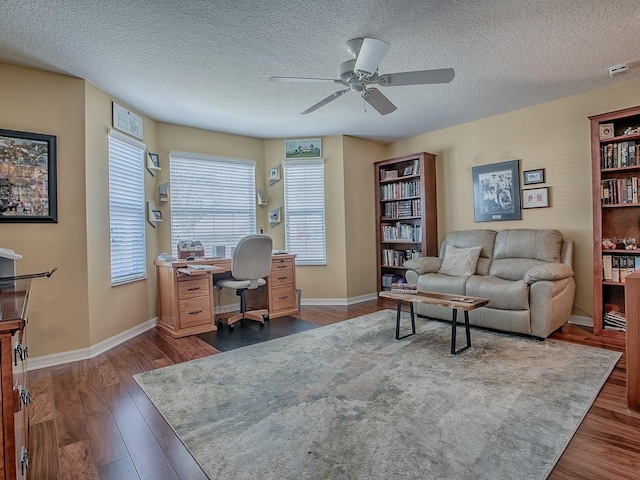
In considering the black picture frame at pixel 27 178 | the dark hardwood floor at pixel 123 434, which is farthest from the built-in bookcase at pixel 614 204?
the black picture frame at pixel 27 178

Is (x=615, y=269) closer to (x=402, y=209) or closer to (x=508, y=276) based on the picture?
(x=508, y=276)

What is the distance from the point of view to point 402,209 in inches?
207

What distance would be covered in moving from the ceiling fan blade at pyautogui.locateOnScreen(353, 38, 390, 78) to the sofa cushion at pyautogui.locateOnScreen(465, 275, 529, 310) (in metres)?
2.33

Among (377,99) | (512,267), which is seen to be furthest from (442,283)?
(377,99)

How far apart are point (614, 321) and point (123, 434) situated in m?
4.17

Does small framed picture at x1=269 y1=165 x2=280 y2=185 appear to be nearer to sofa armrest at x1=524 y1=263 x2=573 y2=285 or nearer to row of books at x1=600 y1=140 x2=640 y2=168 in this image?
sofa armrest at x1=524 y1=263 x2=573 y2=285

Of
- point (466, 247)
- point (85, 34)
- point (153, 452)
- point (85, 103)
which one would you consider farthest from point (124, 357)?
point (466, 247)

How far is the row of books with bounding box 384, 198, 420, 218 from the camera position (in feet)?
16.6

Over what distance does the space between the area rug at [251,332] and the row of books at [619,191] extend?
3222mm

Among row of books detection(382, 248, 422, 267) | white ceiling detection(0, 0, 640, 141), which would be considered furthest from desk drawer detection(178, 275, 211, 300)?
row of books detection(382, 248, 422, 267)

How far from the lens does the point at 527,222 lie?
415 centimetres

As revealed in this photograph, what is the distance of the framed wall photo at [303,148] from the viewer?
517 cm

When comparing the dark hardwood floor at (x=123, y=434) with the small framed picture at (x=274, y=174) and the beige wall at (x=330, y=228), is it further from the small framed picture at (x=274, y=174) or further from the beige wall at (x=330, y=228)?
the small framed picture at (x=274, y=174)

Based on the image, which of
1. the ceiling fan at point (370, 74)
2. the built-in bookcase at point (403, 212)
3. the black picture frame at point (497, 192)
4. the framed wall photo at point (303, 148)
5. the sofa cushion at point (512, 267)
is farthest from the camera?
the framed wall photo at point (303, 148)
